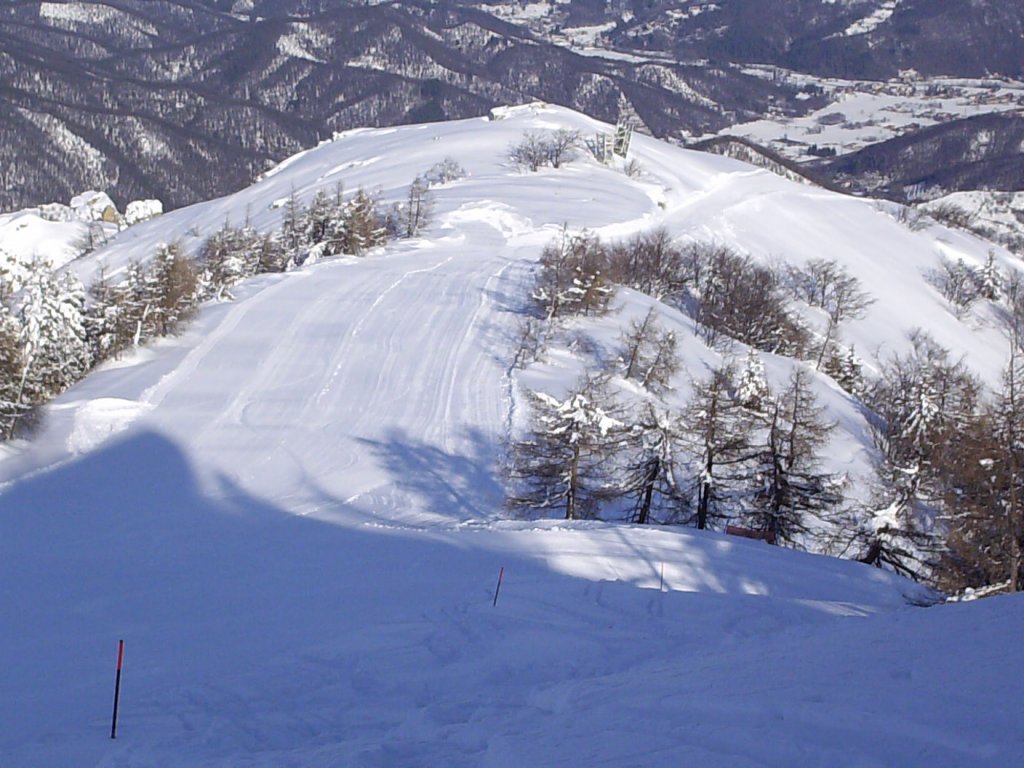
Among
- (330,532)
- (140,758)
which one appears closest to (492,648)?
(140,758)

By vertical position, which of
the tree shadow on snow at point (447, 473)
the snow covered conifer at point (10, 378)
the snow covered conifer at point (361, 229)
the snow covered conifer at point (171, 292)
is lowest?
the tree shadow on snow at point (447, 473)

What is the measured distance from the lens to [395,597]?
1455 centimetres

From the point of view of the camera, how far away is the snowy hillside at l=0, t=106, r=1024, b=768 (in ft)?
27.4

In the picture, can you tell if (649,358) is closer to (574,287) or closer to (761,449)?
(574,287)

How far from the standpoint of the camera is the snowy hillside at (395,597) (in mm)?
8359

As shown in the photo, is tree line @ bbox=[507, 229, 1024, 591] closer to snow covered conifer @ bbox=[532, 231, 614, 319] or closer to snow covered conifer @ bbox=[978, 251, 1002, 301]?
snow covered conifer @ bbox=[532, 231, 614, 319]

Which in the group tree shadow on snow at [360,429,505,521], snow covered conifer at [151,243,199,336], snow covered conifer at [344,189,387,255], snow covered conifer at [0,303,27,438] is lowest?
tree shadow on snow at [360,429,505,521]

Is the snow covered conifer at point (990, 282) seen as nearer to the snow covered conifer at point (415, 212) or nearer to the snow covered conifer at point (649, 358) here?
the snow covered conifer at point (415, 212)

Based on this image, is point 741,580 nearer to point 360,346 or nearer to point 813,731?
point 813,731

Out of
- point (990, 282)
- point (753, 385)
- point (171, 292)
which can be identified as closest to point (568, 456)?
point (753, 385)

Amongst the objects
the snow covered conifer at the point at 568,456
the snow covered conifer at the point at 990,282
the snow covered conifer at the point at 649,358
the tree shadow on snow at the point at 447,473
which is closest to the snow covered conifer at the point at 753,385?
the snow covered conifer at the point at 649,358

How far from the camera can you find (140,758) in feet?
27.9

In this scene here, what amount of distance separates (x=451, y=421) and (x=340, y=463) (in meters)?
5.17

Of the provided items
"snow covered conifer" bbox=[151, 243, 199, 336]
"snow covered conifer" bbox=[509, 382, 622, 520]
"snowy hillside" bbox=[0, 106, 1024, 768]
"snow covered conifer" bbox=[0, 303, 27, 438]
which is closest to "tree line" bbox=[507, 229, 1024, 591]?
"snow covered conifer" bbox=[509, 382, 622, 520]
